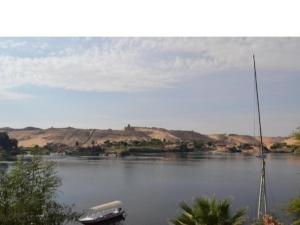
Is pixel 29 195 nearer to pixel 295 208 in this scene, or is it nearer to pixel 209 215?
pixel 209 215

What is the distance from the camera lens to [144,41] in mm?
5672

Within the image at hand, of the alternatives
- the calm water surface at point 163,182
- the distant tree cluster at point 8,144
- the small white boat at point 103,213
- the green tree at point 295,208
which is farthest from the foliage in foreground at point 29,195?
the small white boat at point 103,213

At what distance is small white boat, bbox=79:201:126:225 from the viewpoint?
34.9 ft

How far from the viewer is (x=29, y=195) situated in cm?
405

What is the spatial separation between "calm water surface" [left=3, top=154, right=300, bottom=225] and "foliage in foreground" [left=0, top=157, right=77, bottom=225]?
576 cm

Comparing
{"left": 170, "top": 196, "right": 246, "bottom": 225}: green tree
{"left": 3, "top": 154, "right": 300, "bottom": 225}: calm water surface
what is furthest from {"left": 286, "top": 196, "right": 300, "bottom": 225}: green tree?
{"left": 3, "top": 154, "right": 300, "bottom": 225}: calm water surface

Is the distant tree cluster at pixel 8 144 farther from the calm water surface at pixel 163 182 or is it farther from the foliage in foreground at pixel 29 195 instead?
the foliage in foreground at pixel 29 195

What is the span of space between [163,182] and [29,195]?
11.9 m

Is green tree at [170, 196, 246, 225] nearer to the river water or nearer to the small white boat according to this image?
the river water

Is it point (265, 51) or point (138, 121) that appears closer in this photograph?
point (265, 51)
